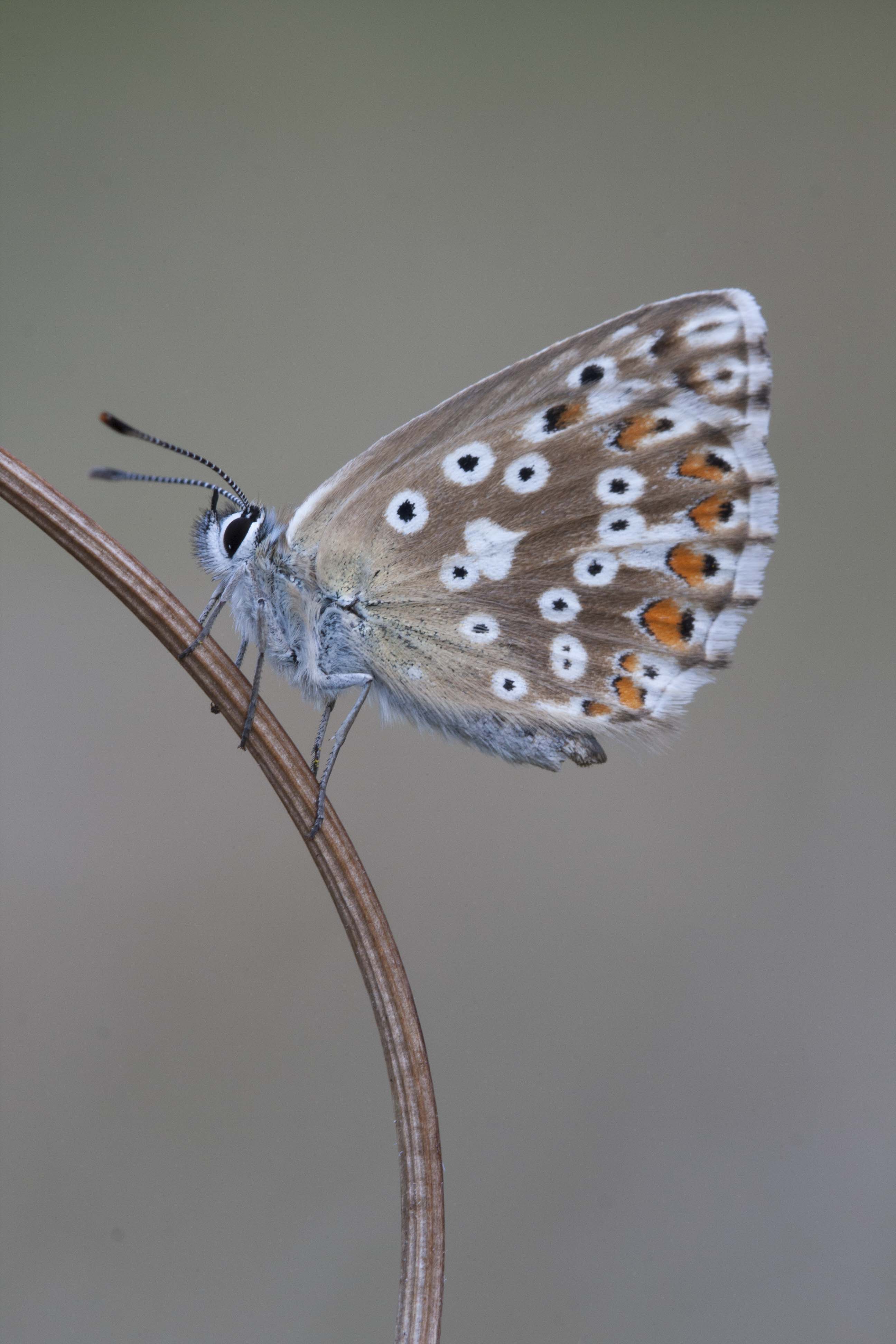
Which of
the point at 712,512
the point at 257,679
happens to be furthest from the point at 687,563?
the point at 257,679

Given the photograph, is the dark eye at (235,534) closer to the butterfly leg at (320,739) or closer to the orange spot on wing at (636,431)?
the butterfly leg at (320,739)

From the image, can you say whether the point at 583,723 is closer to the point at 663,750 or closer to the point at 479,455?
the point at 663,750

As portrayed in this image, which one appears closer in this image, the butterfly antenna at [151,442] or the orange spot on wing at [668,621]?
the butterfly antenna at [151,442]

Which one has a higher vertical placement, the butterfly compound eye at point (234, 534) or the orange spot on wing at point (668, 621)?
the orange spot on wing at point (668, 621)

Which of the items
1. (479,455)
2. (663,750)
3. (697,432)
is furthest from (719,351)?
(663,750)

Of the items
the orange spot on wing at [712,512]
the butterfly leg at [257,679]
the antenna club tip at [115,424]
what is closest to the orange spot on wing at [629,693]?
the orange spot on wing at [712,512]

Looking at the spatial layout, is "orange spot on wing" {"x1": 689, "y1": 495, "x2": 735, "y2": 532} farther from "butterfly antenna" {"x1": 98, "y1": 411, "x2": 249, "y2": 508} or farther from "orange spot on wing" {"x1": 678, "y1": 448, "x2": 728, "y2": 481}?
Result: "butterfly antenna" {"x1": 98, "y1": 411, "x2": 249, "y2": 508}
